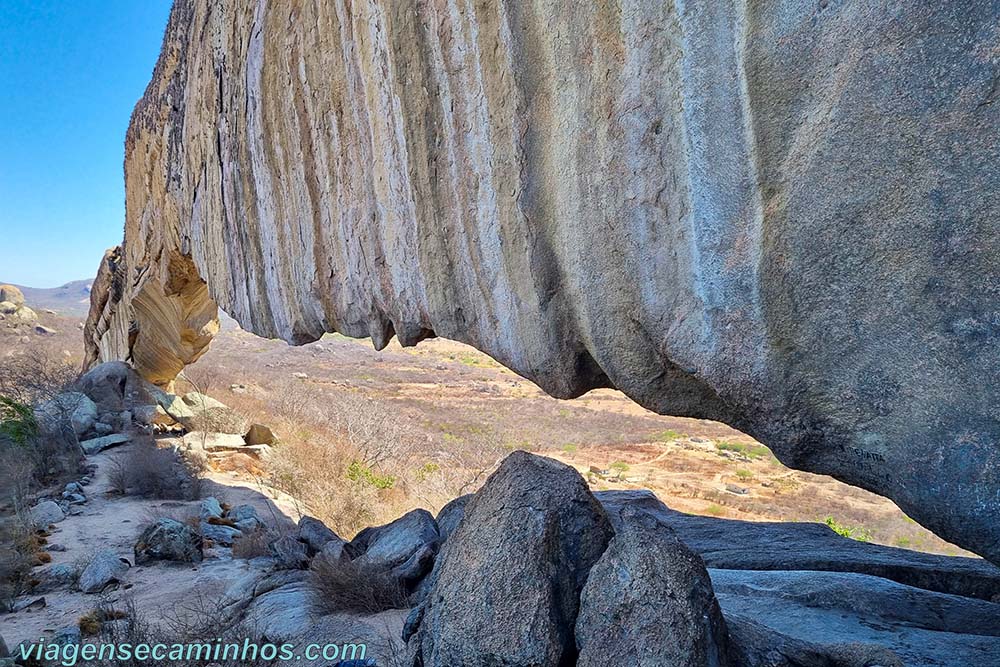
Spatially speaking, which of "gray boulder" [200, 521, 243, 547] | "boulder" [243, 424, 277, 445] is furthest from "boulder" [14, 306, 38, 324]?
"gray boulder" [200, 521, 243, 547]

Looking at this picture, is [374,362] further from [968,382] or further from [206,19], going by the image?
[968,382]

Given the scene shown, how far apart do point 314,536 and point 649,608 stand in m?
3.67

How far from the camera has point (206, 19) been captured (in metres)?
6.37

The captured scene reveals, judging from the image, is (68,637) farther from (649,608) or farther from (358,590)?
(649,608)

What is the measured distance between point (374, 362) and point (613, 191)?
2801cm

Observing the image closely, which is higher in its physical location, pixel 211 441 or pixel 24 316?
pixel 24 316

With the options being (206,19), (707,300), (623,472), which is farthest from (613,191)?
(623,472)

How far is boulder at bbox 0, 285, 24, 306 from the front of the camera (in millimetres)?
31016

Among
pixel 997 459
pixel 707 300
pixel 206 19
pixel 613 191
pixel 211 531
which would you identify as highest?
pixel 206 19

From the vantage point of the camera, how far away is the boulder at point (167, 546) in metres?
5.24

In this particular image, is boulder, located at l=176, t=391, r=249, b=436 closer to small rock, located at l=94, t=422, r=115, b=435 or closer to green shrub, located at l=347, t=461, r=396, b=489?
small rock, located at l=94, t=422, r=115, b=435

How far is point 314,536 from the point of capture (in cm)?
494

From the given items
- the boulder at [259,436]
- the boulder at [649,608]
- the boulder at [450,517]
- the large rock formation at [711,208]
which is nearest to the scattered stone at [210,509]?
the boulder at [259,436]

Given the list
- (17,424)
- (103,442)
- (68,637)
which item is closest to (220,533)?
(68,637)
